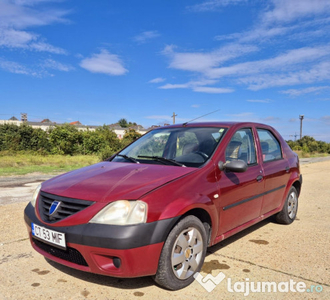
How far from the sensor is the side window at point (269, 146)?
419cm

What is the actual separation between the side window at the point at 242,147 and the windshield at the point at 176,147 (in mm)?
186

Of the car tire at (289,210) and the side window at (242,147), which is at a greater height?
the side window at (242,147)

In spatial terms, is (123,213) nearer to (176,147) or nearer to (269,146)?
(176,147)

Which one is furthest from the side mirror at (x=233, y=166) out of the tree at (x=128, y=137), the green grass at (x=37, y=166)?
the tree at (x=128, y=137)

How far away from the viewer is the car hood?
252cm

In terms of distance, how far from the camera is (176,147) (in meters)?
3.74

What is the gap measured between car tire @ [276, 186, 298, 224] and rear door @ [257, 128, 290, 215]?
27cm

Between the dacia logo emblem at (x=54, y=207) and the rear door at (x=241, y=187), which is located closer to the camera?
the dacia logo emblem at (x=54, y=207)

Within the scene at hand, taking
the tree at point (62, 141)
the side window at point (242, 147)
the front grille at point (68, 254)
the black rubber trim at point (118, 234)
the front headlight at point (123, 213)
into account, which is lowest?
the front grille at point (68, 254)

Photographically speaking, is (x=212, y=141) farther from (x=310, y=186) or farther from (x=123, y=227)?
(x=310, y=186)

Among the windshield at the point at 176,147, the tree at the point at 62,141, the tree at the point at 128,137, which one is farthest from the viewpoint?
the tree at the point at 128,137

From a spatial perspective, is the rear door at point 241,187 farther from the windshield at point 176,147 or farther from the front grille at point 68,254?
the front grille at point 68,254

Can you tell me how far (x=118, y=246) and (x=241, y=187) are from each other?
1.71m

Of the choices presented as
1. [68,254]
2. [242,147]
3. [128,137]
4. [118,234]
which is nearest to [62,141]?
[128,137]
